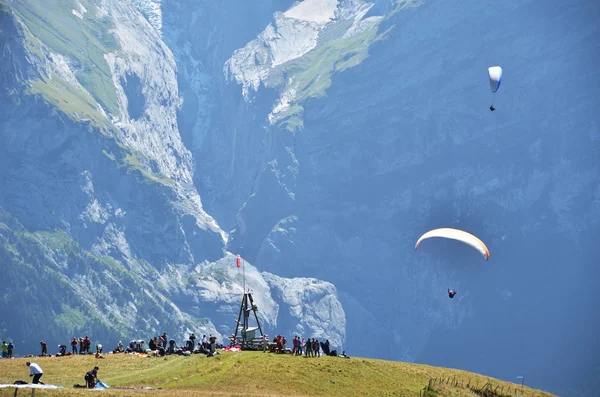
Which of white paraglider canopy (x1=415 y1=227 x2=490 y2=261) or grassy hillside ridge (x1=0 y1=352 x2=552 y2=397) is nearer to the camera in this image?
grassy hillside ridge (x1=0 y1=352 x2=552 y2=397)

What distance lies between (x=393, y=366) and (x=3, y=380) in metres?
43.4

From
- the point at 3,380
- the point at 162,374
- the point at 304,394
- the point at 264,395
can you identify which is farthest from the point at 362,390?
the point at 3,380

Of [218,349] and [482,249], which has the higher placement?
[482,249]

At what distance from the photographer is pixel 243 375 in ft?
301

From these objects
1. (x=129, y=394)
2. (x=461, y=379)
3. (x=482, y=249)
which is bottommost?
(x=129, y=394)

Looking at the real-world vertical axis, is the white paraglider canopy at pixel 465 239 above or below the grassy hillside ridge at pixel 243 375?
above

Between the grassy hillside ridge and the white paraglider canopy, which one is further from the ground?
the white paraglider canopy

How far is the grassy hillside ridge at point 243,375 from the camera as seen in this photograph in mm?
88625

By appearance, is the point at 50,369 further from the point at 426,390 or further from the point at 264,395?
the point at 426,390

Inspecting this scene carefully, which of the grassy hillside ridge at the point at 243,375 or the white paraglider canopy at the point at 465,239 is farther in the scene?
the white paraglider canopy at the point at 465,239

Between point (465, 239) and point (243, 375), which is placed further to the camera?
point (465, 239)

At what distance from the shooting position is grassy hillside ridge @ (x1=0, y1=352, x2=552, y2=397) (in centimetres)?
8862

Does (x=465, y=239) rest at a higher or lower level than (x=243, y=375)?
higher

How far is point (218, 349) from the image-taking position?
109m
